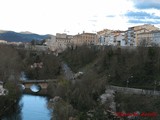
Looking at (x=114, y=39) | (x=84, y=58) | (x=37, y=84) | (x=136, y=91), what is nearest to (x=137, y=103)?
(x=136, y=91)

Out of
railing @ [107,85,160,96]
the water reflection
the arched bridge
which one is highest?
railing @ [107,85,160,96]

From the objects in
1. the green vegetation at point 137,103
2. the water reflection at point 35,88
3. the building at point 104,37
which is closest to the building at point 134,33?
the building at point 104,37

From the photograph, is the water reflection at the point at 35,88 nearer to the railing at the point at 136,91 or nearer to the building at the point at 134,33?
the railing at the point at 136,91

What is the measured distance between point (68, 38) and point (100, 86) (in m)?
101

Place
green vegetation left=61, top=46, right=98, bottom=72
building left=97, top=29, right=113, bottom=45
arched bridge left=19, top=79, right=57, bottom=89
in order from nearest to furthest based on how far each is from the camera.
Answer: arched bridge left=19, top=79, right=57, bottom=89 < green vegetation left=61, top=46, right=98, bottom=72 < building left=97, top=29, right=113, bottom=45

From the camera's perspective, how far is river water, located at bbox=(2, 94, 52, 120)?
3067cm

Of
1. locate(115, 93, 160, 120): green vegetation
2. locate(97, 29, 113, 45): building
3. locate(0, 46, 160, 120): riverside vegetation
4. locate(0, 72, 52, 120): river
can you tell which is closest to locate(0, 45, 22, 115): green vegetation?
locate(0, 46, 160, 120): riverside vegetation

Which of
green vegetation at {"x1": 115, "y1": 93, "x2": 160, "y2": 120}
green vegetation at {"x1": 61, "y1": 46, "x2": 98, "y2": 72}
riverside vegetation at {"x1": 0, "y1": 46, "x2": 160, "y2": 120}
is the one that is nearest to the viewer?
green vegetation at {"x1": 115, "y1": 93, "x2": 160, "y2": 120}

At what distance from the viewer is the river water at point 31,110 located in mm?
30672

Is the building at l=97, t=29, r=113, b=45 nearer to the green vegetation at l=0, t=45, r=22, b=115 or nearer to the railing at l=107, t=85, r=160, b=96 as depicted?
the green vegetation at l=0, t=45, r=22, b=115

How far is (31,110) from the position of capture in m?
34.2

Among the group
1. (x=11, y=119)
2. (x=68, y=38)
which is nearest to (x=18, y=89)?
(x=11, y=119)

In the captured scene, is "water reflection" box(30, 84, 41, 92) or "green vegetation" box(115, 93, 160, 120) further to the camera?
"water reflection" box(30, 84, 41, 92)

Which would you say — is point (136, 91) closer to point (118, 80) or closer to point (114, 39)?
point (118, 80)
